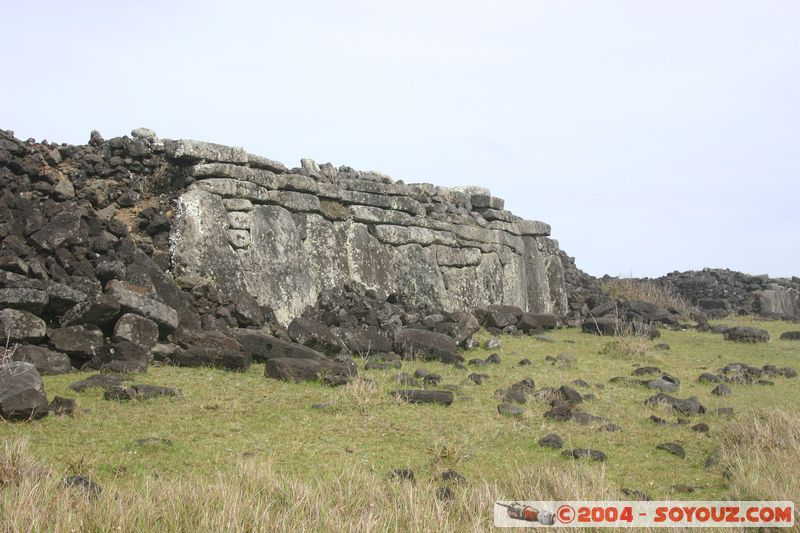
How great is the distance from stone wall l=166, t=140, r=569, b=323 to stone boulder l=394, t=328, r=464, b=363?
2.39 m

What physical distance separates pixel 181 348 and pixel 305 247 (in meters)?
4.98

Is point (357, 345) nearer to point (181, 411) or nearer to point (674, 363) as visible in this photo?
point (181, 411)

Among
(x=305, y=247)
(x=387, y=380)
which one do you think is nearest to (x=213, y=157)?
(x=305, y=247)

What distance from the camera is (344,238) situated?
17.5 m

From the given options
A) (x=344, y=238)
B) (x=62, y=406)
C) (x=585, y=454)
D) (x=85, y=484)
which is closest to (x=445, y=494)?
(x=585, y=454)

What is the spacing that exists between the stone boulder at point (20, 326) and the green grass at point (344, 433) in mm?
685

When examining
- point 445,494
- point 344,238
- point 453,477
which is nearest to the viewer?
point 445,494

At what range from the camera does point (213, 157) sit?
1534 cm

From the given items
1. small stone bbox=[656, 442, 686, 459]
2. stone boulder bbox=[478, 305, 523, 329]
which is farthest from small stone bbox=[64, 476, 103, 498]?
stone boulder bbox=[478, 305, 523, 329]

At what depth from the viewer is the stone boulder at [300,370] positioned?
1146cm

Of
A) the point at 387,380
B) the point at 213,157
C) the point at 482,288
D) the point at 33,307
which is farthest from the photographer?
the point at 482,288

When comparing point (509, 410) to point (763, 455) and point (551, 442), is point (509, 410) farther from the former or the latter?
point (763, 455)

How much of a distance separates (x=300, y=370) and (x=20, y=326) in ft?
11.7

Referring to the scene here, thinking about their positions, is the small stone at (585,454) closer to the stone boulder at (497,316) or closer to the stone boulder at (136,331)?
the stone boulder at (136,331)
